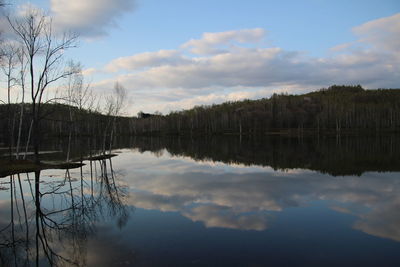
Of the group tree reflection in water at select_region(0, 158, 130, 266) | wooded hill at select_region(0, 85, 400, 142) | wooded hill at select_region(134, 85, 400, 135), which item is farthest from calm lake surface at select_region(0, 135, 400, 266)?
wooded hill at select_region(134, 85, 400, 135)

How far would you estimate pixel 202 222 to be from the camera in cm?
1034

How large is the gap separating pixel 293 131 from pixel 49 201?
114406 millimetres

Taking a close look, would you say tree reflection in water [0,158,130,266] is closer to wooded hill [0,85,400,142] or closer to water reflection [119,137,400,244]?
water reflection [119,137,400,244]

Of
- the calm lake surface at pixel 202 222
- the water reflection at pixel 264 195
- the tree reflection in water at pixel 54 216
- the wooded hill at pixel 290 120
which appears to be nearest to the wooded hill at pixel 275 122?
the wooded hill at pixel 290 120

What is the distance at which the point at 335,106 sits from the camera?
127 m

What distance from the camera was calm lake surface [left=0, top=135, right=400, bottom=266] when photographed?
7.40 metres

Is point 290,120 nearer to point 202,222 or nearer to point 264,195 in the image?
point 264,195

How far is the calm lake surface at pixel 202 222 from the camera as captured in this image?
740cm

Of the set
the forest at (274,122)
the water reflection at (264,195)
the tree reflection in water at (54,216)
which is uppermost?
the forest at (274,122)

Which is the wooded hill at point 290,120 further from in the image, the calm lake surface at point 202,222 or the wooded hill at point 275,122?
the calm lake surface at point 202,222

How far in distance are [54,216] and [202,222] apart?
5731 millimetres

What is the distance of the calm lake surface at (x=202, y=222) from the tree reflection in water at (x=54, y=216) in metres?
0.03

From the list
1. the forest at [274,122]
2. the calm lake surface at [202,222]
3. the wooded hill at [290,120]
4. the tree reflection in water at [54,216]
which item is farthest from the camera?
Result: the wooded hill at [290,120]

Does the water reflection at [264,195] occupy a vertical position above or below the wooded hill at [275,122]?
below
